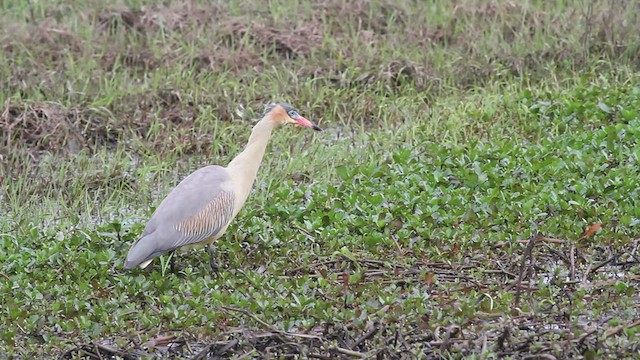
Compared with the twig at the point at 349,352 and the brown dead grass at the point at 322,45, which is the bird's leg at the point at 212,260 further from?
the brown dead grass at the point at 322,45

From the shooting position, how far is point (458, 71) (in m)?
9.62

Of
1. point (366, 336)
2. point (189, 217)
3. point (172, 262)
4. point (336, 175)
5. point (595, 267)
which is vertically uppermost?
point (366, 336)

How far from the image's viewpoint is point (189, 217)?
6012 mm

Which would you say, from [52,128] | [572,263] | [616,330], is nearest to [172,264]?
[572,263]

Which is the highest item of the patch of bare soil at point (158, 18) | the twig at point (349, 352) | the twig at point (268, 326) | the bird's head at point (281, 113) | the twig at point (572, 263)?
the twig at point (349, 352)

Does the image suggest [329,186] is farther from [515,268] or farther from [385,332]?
[385,332]

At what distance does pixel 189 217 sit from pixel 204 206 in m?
0.09

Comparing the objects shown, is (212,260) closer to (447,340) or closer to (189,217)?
(189,217)

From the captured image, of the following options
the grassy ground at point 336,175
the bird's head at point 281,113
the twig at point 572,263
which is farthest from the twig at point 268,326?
the bird's head at point 281,113

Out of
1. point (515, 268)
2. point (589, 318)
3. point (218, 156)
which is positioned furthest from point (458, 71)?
point (589, 318)

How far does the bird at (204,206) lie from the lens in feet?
19.3

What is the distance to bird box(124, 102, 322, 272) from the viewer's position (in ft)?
19.3

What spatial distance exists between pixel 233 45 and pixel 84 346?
17.7 feet

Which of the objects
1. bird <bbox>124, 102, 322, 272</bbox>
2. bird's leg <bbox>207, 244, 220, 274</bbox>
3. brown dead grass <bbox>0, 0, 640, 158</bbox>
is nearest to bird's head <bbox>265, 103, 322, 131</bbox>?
bird <bbox>124, 102, 322, 272</bbox>
